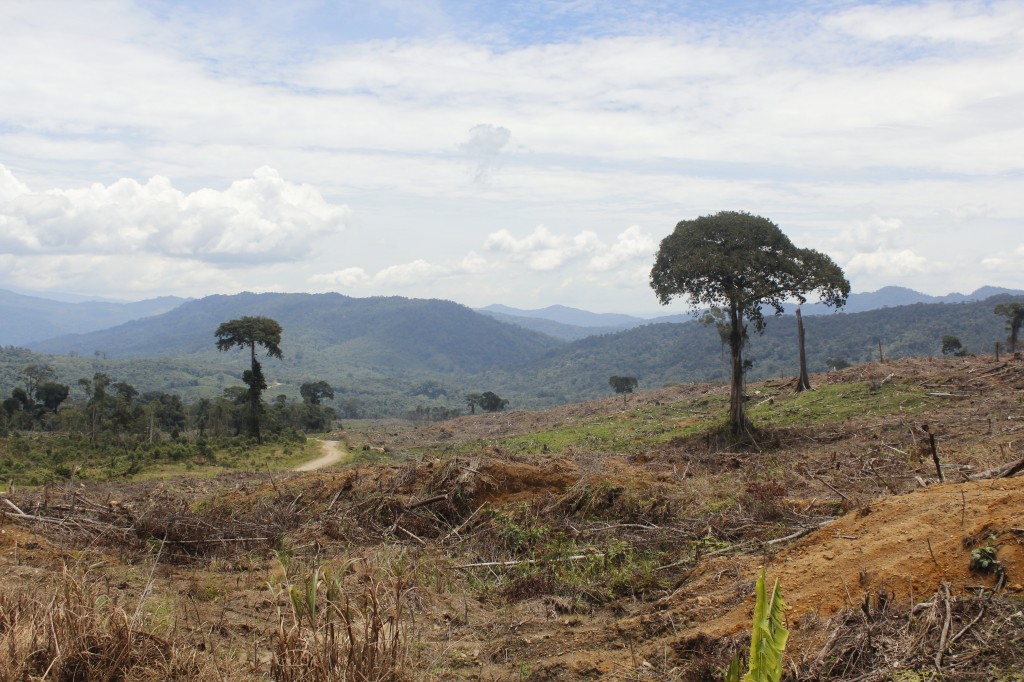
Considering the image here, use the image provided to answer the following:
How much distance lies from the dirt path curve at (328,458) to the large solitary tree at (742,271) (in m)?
15.3

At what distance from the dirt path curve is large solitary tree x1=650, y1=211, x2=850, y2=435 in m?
15.3


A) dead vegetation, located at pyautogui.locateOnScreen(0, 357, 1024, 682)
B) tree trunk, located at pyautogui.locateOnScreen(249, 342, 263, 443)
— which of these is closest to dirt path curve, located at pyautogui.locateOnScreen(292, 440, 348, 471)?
tree trunk, located at pyautogui.locateOnScreen(249, 342, 263, 443)

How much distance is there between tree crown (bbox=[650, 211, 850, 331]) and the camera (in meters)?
18.0

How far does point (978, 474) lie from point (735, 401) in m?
11.2

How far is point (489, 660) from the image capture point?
5.28 metres

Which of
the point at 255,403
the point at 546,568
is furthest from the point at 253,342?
the point at 546,568

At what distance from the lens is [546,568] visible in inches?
315

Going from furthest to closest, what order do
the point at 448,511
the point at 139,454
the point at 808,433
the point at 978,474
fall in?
the point at 139,454 → the point at 808,433 → the point at 448,511 → the point at 978,474

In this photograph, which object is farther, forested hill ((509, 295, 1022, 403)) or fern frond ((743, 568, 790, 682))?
forested hill ((509, 295, 1022, 403))

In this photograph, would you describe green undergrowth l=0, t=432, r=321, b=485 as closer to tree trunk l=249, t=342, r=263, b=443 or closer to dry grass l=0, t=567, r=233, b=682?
tree trunk l=249, t=342, r=263, b=443

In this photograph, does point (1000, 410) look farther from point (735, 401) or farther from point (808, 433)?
point (735, 401)

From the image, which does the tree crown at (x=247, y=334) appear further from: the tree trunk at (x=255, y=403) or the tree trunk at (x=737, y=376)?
the tree trunk at (x=737, y=376)

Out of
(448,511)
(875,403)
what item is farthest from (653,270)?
(448,511)

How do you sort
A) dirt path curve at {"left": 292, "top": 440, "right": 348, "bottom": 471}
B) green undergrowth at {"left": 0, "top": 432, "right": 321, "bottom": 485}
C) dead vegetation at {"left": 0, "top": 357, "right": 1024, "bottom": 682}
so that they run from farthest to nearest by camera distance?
dirt path curve at {"left": 292, "top": 440, "right": 348, "bottom": 471} < green undergrowth at {"left": 0, "top": 432, "right": 321, "bottom": 485} < dead vegetation at {"left": 0, "top": 357, "right": 1024, "bottom": 682}
